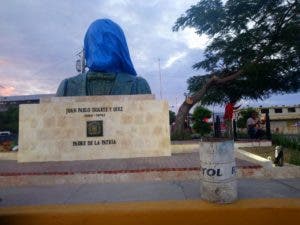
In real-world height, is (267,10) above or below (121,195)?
above

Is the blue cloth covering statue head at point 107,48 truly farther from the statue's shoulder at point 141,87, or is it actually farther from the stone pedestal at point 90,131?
the stone pedestal at point 90,131

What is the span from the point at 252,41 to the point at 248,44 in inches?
14.1

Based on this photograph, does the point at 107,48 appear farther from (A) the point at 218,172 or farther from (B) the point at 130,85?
(A) the point at 218,172

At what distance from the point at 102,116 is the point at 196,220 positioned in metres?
6.57

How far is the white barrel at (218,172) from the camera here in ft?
16.6

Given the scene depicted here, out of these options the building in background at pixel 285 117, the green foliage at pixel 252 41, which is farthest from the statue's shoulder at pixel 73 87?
the building in background at pixel 285 117

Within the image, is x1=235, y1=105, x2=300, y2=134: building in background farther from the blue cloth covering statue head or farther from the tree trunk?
the blue cloth covering statue head

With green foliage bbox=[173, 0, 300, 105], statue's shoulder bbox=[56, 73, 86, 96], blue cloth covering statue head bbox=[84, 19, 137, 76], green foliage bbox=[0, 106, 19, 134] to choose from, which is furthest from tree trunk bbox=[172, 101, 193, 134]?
green foliage bbox=[0, 106, 19, 134]

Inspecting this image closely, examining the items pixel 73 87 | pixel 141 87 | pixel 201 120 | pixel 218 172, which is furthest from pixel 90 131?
pixel 201 120

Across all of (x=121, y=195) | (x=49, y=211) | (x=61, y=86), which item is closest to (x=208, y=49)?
(x=61, y=86)

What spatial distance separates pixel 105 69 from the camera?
42.7ft

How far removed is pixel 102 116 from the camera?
1077 cm

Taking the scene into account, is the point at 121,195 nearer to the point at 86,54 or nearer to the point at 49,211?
the point at 49,211

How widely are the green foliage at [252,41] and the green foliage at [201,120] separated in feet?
20.6
